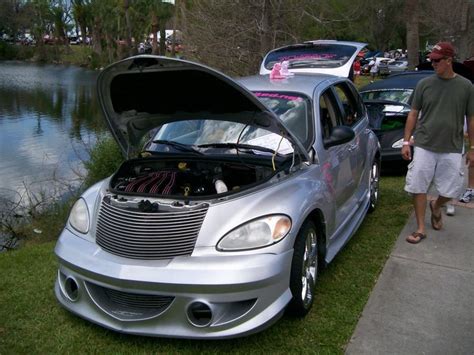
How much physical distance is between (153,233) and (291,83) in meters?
2.36

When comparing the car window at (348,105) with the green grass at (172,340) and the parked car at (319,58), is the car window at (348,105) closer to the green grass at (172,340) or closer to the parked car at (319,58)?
the parked car at (319,58)

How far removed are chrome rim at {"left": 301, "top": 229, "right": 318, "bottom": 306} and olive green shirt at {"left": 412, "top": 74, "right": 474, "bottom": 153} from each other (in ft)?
6.22

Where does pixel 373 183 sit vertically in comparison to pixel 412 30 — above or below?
below

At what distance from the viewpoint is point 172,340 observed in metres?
3.35

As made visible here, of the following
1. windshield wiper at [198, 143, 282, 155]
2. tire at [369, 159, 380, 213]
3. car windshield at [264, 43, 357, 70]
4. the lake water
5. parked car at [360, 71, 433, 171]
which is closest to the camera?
windshield wiper at [198, 143, 282, 155]

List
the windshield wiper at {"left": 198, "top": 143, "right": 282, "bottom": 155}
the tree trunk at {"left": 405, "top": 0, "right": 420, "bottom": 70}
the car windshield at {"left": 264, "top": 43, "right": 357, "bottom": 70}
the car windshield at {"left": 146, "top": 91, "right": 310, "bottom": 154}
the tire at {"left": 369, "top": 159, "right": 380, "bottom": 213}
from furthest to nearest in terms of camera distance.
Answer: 1. the tree trunk at {"left": 405, "top": 0, "right": 420, "bottom": 70}
2. the car windshield at {"left": 264, "top": 43, "right": 357, "bottom": 70}
3. the tire at {"left": 369, "top": 159, "right": 380, "bottom": 213}
4. the car windshield at {"left": 146, "top": 91, "right": 310, "bottom": 154}
5. the windshield wiper at {"left": 198, "top": 143, "right": 282, "bottom": 155}

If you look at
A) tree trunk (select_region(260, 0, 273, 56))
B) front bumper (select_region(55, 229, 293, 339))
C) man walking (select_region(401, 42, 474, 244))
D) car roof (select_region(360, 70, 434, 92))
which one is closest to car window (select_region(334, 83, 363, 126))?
man walking (select_region(401, 42, 474, 244))

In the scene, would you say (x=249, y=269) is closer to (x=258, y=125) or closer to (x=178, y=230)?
(x=178, y=230)

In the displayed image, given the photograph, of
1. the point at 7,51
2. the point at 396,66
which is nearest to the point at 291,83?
the point at 396,66

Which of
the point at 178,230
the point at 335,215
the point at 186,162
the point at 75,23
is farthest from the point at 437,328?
the point at 75,23

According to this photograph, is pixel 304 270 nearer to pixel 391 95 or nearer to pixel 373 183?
pixel 373 183

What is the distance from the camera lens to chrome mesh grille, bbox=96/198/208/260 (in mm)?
3205

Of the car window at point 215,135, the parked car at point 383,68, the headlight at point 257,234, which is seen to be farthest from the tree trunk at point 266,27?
the parked car at point 383,68

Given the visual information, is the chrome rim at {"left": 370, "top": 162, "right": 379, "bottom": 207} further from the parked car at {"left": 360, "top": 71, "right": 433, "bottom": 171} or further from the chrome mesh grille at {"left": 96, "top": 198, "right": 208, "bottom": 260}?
the chrome mesh grille at {"left": 96, "top": 198, "right": 208, "bottom": 260}
